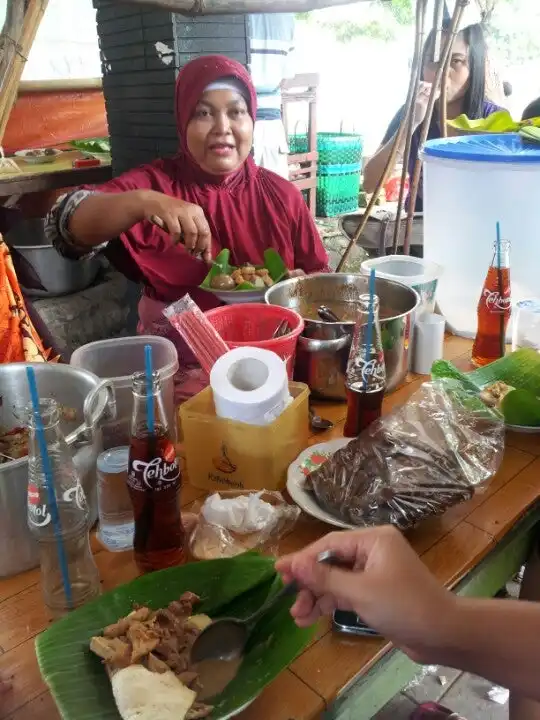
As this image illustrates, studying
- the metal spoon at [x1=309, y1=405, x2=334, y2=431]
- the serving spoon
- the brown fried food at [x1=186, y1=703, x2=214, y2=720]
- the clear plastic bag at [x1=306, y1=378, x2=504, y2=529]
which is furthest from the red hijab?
the brown fried food at [x1=186, y1=703, x2=214, y2=720]

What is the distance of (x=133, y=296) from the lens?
2.93 metres

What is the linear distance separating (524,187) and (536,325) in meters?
0.33

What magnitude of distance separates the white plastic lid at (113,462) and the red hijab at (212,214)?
949 millimetres

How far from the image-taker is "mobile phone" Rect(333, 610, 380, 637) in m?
0.72

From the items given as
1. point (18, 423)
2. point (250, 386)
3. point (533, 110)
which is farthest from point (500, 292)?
point (533, 110)

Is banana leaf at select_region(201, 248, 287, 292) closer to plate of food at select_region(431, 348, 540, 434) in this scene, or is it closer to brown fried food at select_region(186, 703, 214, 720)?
plate of food at select_region(431, 348, 540, 434)

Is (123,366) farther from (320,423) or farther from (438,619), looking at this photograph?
(438,619)

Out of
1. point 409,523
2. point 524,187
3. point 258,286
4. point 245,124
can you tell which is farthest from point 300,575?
point 245,124

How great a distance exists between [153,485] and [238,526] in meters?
0.15

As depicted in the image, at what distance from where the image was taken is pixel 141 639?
2.14ft

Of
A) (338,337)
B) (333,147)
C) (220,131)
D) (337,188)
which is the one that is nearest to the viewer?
(338,337)

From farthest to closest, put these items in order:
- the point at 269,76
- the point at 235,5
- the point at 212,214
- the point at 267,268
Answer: the point at 269,76
the point at 212,214
the point at 267,268
the point at 235,5

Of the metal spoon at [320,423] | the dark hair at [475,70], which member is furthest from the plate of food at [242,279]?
the dark hair at [475,70]

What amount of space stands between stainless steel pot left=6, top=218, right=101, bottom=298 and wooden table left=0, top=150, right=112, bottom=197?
18cm
